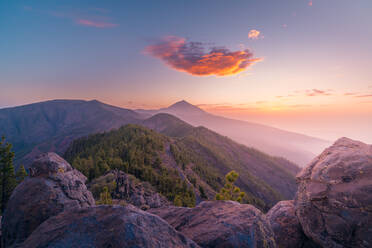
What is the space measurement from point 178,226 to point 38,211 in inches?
235

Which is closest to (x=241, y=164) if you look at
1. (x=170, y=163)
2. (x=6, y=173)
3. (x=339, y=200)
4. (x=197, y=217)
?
(x=170, y=163)

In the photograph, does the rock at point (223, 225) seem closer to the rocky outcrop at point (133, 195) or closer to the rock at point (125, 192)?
the rock at point (125, 192)

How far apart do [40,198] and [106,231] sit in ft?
17.4

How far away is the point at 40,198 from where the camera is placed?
7.17 meters

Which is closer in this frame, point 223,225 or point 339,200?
point 223,225

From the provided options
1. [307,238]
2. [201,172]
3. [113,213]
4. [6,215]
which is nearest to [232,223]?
[113,213]

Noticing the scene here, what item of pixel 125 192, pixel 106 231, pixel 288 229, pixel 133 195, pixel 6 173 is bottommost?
pixel 133 195

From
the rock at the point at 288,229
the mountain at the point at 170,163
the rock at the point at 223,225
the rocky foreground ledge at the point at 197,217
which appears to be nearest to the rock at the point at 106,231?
the rocky foreground ledge at the point at 197,217

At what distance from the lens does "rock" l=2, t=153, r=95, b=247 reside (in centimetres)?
662

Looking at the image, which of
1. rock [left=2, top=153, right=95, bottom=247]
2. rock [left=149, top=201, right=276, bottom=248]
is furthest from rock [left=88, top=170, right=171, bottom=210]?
rock [left=149, top=201, right=276, bottom=248]

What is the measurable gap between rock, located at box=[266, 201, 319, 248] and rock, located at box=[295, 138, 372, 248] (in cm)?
131

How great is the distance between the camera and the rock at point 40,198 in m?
Result: 6.62

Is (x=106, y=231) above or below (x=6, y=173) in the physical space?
above

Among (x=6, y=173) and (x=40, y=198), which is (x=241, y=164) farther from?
(x=40, y=198)
